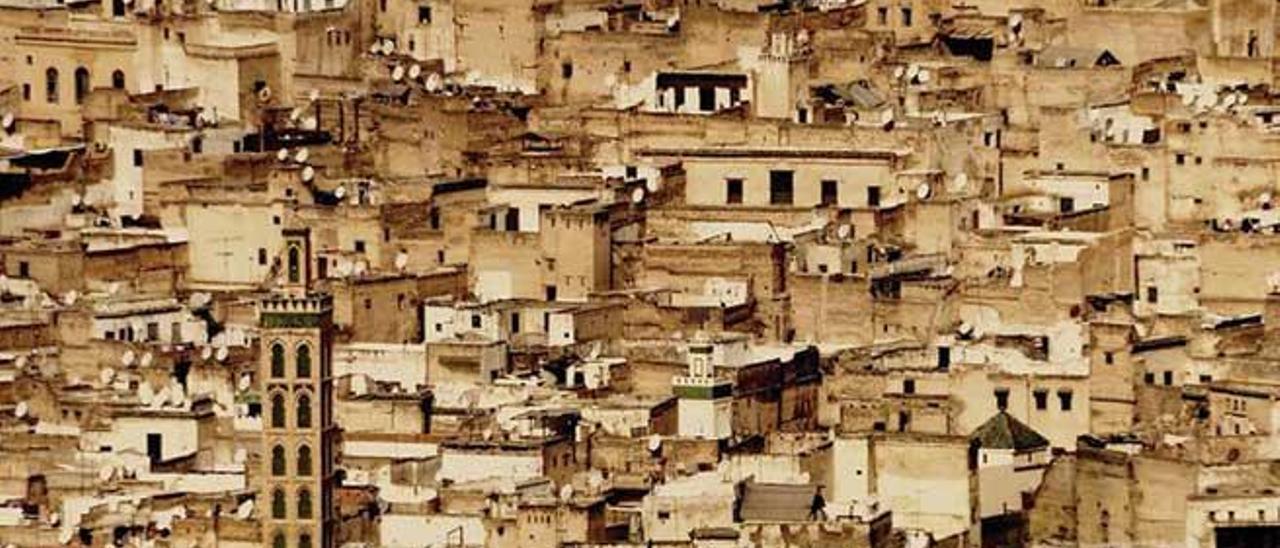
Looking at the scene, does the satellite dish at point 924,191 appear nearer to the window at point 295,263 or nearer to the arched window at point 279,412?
the window at point 295,263

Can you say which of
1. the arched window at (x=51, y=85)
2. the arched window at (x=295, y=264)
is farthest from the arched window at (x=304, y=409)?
the arched window at (x=51, y=85)

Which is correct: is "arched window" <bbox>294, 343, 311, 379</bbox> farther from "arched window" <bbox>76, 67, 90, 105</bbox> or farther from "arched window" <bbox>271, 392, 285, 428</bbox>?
"arched window" <bbox>76, 67, 90, 105</bbox>

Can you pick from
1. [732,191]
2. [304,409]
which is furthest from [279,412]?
[732,191]

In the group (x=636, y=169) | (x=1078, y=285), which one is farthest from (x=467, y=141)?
(x=1078, y=285)

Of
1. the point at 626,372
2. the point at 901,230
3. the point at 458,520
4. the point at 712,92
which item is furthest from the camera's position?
the point at 712,92

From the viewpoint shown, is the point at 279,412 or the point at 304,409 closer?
the point at 304,409

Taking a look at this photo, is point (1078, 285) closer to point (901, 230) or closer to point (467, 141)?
point (901, 230)

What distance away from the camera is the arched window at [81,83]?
304 feet

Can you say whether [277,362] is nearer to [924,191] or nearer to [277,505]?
[277,505]

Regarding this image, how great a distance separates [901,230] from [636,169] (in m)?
3.81

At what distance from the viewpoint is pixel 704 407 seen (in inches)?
2926

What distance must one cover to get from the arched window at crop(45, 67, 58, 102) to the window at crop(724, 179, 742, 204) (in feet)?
36.3

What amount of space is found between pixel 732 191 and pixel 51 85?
11.3 m

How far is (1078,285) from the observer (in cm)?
7912
